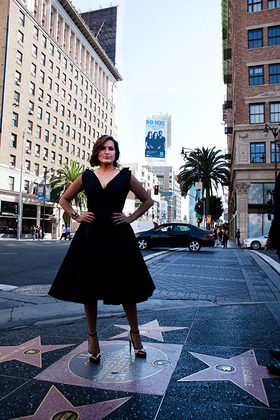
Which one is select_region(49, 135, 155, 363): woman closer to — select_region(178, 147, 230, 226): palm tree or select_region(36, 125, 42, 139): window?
select_region(178, 147, 230, 226): palm tree

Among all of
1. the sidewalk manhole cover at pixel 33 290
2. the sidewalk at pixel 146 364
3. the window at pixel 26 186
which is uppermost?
the window at pixel 26 186

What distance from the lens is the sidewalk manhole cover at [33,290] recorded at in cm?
527

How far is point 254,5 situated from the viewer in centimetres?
2967

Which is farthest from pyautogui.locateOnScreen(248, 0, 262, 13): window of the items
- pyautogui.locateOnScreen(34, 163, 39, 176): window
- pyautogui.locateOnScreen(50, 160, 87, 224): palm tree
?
pyautogui.locateOnScreen(34, 163, 39, 176): window

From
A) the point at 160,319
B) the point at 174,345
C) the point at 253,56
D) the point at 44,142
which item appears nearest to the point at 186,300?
the point at 160,319

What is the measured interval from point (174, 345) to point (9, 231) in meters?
40.3

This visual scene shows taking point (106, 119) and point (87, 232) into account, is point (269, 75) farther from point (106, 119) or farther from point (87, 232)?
point (106, 119)

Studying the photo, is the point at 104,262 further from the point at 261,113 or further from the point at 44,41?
the point at 44,41

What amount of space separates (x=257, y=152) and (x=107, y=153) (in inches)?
1143

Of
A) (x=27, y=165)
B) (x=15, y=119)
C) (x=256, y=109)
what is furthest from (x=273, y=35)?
(x=27, y=165)

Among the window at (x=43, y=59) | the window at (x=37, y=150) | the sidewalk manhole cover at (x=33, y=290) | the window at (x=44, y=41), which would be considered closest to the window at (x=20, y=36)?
the window at (x=43, y=59)

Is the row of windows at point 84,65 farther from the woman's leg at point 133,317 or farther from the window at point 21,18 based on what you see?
the woman's leg at point 133,317

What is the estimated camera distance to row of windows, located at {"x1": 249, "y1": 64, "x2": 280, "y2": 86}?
2889cm

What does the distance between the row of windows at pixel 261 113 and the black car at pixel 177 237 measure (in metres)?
17.3
